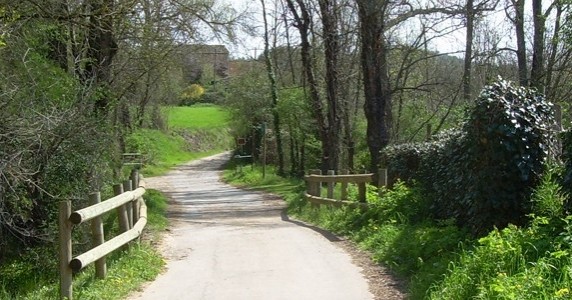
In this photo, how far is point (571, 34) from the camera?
1518cm

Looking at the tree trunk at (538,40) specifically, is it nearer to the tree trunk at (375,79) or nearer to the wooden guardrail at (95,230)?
the tree trunk at (375,79)

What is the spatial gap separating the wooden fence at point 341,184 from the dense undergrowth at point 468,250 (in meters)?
1.11

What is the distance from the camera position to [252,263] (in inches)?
423

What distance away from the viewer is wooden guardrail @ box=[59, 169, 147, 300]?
782 centimetres

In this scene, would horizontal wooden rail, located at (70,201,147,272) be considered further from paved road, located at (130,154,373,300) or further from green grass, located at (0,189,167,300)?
paved road, located at (130,154,373,300)

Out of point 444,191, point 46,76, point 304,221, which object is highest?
point 46,76

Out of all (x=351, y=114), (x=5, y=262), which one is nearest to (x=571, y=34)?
(x=5, y=262)

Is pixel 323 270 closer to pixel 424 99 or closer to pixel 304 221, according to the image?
pixel 304 221

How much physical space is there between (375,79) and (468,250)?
38.5ft

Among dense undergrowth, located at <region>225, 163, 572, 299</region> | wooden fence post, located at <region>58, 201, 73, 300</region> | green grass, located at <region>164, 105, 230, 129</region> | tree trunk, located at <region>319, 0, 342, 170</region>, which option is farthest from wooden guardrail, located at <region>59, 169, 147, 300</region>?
green grass, located at <region>164, 105, 230, 129</region>

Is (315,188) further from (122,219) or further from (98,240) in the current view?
(98,240)

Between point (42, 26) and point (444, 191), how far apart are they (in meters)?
7.67

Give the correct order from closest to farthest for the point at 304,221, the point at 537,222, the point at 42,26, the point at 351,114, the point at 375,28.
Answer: the point at 537,222, the point at 42,26, the point at 304,221, the point at 375,28, the point at 351,114

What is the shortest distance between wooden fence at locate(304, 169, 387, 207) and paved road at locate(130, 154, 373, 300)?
1.07 metres
